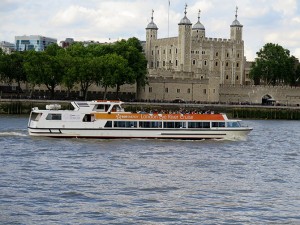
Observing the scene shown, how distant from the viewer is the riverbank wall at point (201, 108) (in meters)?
107

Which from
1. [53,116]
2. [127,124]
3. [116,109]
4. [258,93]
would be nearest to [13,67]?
[258,93]

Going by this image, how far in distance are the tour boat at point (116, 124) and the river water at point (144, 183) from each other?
2156 mm

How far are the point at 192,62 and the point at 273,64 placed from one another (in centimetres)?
1398

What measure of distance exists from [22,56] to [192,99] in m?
28.9

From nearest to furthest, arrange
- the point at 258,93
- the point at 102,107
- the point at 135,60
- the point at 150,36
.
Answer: the point at 102,107
the point at 135,60
the point at 258,93
the point at 150,36

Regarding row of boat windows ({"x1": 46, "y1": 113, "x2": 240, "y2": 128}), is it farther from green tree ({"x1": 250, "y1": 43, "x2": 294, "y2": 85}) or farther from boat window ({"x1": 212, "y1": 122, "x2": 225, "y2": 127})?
green tree ({"x1": 250, "y1": 43, "x2": 294, "y2": 85})

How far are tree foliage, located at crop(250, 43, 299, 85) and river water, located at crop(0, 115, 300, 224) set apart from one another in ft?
293

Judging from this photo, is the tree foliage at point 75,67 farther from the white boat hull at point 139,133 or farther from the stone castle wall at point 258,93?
the white boat hull at point 139,133

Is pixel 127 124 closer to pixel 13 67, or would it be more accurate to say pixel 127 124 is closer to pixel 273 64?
pixel 13 67

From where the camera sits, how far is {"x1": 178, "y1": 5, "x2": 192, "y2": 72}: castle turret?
474ft

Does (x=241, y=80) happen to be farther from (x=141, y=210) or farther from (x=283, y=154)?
(x=141, y=210)

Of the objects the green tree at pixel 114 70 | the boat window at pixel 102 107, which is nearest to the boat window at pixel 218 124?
the boat window at pixel 102 107

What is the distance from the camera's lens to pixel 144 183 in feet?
128

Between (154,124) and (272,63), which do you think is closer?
(154,124)
